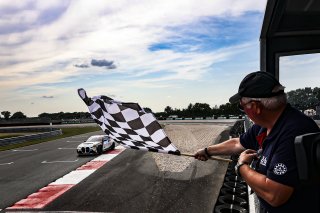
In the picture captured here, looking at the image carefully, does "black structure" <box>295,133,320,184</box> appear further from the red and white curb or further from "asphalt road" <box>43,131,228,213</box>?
the red and white curb

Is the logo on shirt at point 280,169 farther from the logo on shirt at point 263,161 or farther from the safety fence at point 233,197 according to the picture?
the safety fence at point 233,197

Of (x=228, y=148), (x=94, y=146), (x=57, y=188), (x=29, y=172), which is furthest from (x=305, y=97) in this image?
(x=94, y=146)

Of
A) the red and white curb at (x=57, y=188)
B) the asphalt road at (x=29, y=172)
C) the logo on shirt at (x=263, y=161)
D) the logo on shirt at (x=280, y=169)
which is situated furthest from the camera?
the asphalt road at (x=29, y=172)

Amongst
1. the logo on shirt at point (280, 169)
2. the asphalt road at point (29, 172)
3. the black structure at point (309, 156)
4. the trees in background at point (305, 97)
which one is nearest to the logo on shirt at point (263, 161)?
the logo on shirt at point (280, 169)

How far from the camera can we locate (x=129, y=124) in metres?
4.09

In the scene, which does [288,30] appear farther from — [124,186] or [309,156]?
[124,186]

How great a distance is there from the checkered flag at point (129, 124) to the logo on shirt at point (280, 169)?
5.88 ft

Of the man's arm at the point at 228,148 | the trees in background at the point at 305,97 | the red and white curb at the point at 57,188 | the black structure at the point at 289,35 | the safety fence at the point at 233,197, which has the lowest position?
the red and white curb at the point at 57,188

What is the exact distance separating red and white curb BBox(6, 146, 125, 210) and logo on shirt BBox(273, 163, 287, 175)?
7905 millimetres

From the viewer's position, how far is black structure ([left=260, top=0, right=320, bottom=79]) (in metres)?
3.84

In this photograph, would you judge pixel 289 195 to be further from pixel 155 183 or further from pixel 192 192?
pixel 155 183

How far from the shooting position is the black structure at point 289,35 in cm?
384

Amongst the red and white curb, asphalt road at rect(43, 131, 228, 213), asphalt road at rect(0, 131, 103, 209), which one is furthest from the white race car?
asphalt road at rect(43, 131, 228, 213)

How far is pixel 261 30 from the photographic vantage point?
4.21 m
